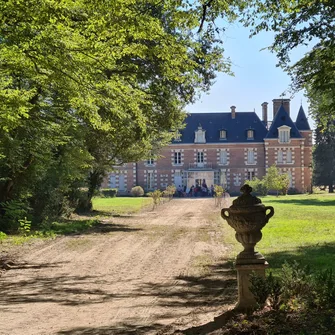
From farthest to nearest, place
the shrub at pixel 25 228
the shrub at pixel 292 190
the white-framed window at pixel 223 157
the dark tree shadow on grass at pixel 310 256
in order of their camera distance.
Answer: the white-framed window at pixel 223 157
the shrub at pixel 292 190
the shrub at pixel 25 228
the dark tree shadow on grass at pixel 310 256

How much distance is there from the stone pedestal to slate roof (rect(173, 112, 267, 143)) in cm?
5655

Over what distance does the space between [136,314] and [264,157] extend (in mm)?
56677

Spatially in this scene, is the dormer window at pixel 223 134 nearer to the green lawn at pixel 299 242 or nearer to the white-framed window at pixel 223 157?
the white-framed window at pixel 223 157

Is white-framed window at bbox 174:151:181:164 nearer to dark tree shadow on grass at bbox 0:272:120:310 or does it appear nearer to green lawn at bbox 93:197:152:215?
green lawn at bbox 93:197:152:215

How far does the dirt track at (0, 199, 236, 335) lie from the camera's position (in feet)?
20.0

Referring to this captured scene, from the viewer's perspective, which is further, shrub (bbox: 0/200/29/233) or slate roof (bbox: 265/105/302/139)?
slate roof (bbox: 265/105/302/139)

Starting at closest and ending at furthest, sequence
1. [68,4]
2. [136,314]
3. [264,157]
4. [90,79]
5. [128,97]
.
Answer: [136,314], [68,4], [90,79], [128,97], [264,157]

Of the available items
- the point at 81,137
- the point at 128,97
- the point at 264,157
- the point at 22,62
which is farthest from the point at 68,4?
the point at 264,157


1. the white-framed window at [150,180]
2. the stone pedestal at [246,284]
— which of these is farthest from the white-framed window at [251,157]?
the stone pedestal at [246,284]

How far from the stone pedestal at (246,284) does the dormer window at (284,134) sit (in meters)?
56.0

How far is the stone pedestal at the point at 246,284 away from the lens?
223 inches

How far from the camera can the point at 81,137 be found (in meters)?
18.3

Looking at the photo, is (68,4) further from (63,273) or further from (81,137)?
(81,137)

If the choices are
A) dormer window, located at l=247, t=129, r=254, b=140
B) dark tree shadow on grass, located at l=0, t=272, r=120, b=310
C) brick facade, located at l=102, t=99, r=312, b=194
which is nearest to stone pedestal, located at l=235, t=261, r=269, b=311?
dark tree shadow on grass, located at l=0, t=272, r=120, b=310
